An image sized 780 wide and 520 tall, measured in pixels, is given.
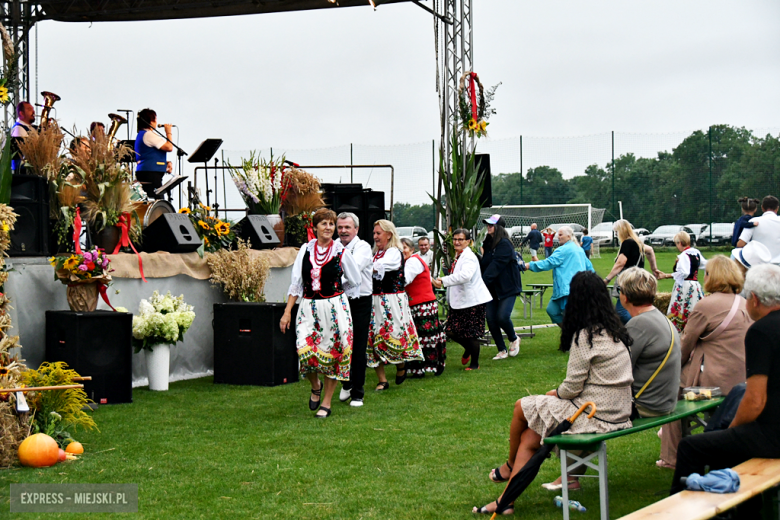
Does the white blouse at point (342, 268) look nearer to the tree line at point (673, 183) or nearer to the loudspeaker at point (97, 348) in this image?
the loudspeaker at point (97, 348)

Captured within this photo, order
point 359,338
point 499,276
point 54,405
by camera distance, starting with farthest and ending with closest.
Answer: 1. point 499,276
2. point 359,338
3. point 54,405

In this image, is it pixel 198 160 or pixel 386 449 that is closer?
pixel 386 449

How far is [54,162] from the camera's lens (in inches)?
279

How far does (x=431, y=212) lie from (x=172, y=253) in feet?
46.9

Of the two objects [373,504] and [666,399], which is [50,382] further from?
[666,399]

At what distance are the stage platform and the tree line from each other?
13.2 m

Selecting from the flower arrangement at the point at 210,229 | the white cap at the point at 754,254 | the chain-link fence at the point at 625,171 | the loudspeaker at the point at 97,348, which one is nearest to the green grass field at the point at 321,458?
the loudspeaker at the point at 97,348

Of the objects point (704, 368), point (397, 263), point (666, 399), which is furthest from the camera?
point (397, 263)

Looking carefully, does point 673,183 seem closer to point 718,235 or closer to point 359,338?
point 718,235

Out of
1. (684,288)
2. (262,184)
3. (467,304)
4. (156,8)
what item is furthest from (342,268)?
(156,8)

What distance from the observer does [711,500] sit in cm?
293

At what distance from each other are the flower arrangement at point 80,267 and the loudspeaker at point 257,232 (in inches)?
93.7

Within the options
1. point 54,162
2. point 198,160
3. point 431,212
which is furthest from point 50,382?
point 431,212

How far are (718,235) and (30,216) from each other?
59.1ft
